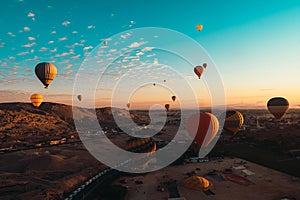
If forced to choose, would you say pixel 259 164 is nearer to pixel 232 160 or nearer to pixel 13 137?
pixel 232 160

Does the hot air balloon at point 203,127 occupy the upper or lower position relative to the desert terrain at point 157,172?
upper

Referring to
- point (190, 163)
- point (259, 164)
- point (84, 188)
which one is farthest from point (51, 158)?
point (259, 164)

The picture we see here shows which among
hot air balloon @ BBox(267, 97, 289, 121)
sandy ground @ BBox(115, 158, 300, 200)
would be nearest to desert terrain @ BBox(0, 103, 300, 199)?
sandy ground @ BBox(115, 158, 300, 200)

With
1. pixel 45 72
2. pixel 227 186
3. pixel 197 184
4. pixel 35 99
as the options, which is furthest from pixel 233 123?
pixel 35 99

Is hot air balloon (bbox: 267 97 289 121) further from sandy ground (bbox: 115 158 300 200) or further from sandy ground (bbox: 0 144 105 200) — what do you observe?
sandy ground (bbox: 0 144 105 200)

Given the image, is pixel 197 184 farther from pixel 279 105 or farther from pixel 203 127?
pixel 279 105

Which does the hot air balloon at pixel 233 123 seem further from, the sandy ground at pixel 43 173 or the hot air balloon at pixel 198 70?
the sandy ground at pixel 43 173

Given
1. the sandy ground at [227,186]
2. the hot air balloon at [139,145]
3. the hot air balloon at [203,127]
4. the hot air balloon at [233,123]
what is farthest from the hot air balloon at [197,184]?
the hot air balloon at [233,123]
